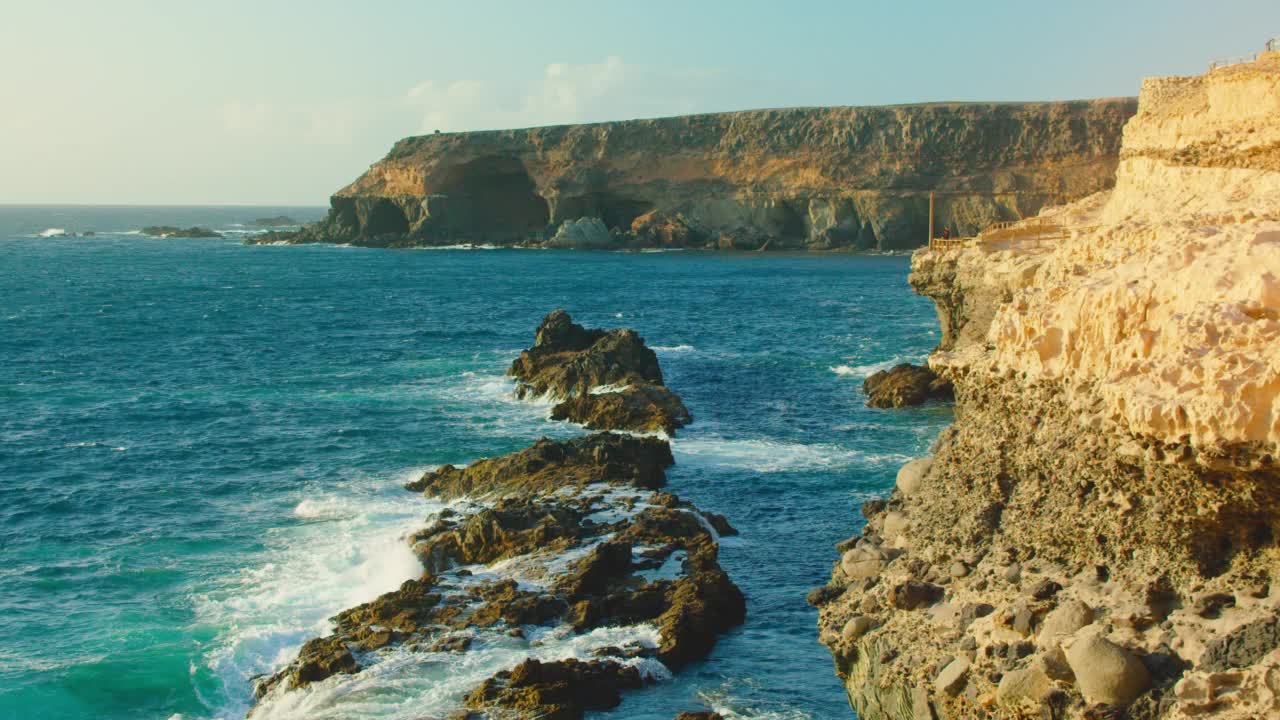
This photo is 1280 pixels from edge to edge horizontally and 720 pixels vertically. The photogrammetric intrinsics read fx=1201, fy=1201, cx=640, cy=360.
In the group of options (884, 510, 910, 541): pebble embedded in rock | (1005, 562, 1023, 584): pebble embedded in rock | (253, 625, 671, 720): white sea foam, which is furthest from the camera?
(253, 625, 671, 720): white sea foam

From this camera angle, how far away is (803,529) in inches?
994

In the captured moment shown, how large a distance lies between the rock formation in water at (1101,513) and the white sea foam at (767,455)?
15.9 metres

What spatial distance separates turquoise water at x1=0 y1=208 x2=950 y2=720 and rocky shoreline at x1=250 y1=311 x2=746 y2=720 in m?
0.63

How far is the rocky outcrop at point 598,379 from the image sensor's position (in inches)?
1414

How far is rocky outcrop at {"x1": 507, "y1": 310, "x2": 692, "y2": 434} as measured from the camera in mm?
35906

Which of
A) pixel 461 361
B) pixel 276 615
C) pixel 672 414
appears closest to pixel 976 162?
pixel 461 361

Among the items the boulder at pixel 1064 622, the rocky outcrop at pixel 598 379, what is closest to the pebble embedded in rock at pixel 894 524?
the boulder at pixel 1064 622

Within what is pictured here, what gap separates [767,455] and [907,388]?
8.86m

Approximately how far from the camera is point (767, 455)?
3194 cm

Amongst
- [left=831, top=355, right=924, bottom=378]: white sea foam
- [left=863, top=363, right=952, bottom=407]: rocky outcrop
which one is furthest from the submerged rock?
[left=831, top=355, right=924, bottom=378]: white sea foam

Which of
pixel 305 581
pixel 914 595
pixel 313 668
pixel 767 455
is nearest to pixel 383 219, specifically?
pixel 767 455

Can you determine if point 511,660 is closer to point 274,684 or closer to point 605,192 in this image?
point 274,684

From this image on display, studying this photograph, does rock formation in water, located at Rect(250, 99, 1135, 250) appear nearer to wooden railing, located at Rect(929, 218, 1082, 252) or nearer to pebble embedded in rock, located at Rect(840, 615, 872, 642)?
wooden railing, located at Rect(929, 218, 1082, 252)

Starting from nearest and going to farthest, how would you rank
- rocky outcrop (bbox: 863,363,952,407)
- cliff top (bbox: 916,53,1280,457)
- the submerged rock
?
cliff top (bbox: 916,53,1280,457), the submerged rock, rocky outcrop (bbox: 863,363,952,407)
